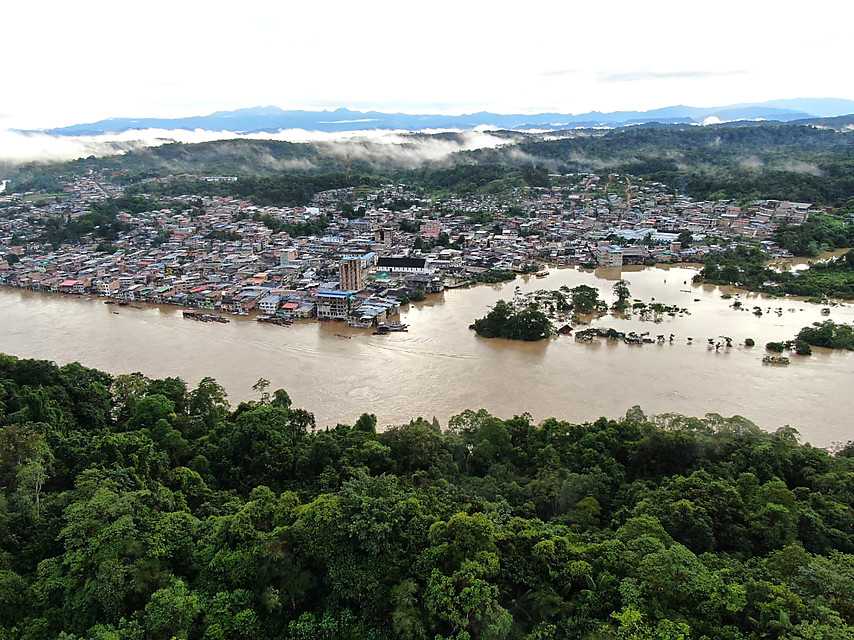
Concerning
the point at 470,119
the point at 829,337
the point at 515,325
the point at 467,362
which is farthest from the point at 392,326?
the point at 470,119

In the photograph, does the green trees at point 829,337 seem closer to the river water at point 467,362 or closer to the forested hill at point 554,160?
the river water at point 467,362

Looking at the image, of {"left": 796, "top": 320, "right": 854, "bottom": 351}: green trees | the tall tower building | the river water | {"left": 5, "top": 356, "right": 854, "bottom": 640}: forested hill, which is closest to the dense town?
the tall tower building

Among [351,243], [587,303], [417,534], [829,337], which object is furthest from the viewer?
[351,243]

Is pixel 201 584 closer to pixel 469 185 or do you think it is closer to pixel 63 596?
pixel 63 596

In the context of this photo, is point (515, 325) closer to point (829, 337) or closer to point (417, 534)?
point (829, 337)

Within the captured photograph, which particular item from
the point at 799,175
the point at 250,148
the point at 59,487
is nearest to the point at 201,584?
the point at 59,487

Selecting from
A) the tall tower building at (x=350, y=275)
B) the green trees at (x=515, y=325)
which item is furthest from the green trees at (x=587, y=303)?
the tall tower building at (x=350, y=275)
